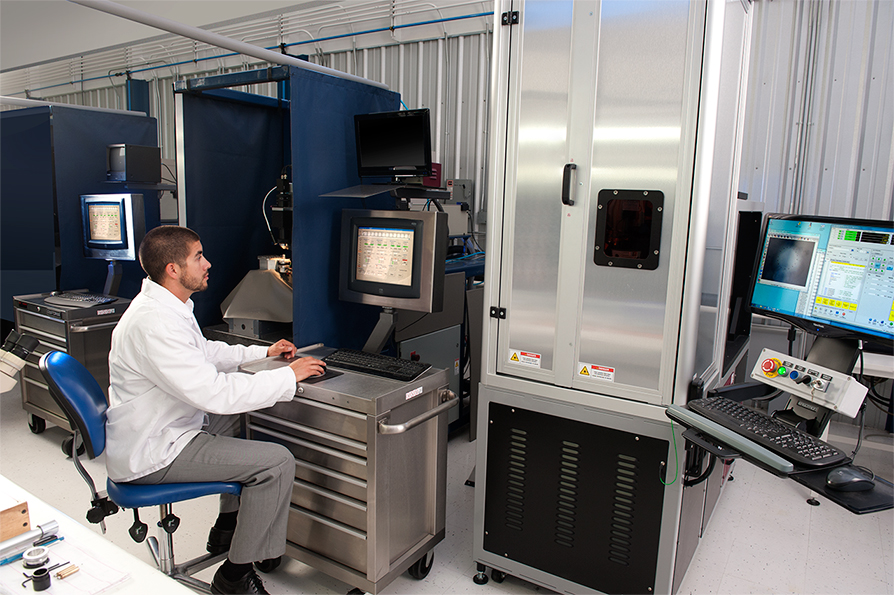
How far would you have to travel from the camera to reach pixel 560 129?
1.79 meters

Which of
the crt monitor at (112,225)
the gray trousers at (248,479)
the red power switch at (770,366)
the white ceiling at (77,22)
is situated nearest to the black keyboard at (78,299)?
the crt monitor at (112,225)

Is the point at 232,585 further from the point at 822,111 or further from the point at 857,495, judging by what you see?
the point at 822,111

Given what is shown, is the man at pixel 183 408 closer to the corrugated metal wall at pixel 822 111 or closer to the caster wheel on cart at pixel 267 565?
the caster wheel on cart at pixel 267 565

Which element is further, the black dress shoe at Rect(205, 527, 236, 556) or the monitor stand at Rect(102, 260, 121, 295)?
the monitor stand at Rect(102, 260, 121, 295)

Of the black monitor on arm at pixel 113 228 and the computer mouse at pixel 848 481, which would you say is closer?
the computer mouse at pixel 848 481

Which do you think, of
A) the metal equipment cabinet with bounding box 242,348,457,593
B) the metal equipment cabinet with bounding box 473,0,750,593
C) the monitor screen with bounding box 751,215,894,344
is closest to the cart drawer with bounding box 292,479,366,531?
the metal equipment cabinet with bounding box 242,348,457,593

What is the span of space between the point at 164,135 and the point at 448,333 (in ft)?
18.5

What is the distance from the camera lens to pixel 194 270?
6.33 ft

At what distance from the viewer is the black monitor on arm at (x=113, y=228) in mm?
3318

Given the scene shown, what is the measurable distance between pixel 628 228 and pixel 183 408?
1.54 metres

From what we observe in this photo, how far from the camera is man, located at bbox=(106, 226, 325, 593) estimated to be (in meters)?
1.74

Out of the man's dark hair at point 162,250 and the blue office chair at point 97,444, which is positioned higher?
the man's dark hair at point 162,250

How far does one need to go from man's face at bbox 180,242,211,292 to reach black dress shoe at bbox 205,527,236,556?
0.93 m

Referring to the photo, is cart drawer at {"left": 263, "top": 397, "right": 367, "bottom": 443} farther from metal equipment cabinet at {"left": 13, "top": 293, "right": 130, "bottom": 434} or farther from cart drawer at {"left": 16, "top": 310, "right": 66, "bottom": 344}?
cart drawer at {"left": 16, "top": 310, "right": 66, "bottom": 344}
